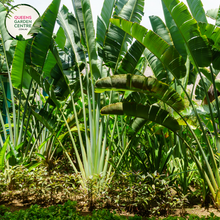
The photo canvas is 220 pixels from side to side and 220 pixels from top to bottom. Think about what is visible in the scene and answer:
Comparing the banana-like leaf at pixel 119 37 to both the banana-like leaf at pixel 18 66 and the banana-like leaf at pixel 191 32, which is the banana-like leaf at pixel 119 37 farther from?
the banana-like leaf at pixel 18 66

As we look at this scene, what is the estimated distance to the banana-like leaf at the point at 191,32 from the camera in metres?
2.47

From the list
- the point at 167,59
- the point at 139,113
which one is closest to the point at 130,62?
the point at 167,59

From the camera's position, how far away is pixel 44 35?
3150mm

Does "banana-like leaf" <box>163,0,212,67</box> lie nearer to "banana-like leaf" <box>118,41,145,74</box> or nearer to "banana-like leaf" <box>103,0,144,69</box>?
"banana-like leaf" <box>118,41,145,74</box>

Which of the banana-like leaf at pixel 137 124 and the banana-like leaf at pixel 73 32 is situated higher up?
the banana-like leaf at pixel 73 32

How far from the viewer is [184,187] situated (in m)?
2.96

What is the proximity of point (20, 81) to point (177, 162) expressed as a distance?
297cm

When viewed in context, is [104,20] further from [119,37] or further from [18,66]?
[18,66]

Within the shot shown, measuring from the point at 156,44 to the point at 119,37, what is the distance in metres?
0.95

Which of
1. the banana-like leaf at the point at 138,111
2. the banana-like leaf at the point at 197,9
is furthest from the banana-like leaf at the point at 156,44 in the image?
the banana-like leaf at the point at 197,9

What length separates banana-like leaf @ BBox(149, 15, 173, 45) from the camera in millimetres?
3150

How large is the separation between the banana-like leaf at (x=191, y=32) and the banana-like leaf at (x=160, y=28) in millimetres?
613

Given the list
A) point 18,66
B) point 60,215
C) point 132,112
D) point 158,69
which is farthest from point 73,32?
point 60,215

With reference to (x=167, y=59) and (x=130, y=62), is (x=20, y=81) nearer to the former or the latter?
(x=130, y=62)
